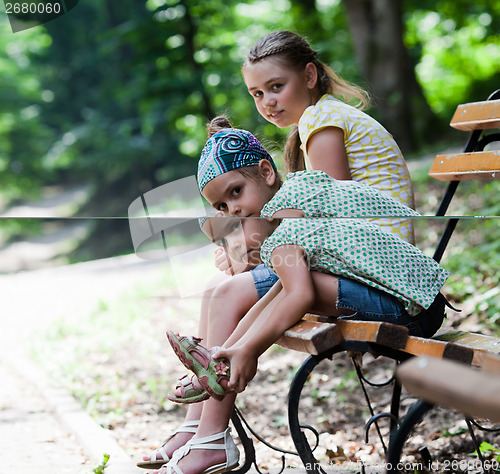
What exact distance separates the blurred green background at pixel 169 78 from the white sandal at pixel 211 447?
8.03ft

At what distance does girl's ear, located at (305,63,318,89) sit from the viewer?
2426mm

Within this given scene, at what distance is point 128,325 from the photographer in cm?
545

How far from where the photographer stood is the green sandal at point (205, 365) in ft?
5.84

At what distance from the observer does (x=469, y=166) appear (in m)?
2.48

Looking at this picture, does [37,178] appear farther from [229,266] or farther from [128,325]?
[229,266]

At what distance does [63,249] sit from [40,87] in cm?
667

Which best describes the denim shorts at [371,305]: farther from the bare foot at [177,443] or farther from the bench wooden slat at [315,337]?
the bare foot at [177,443]

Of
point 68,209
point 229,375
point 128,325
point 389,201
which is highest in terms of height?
point 389,201

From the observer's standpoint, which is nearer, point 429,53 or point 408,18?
point 408,18

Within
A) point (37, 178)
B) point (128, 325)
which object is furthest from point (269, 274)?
point (37, 178)

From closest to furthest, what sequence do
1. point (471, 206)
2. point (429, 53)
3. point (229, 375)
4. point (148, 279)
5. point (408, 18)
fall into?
point (229, 375) → point (471, 206) → point (148, 279) → point (408, 18) → point (429, 53)

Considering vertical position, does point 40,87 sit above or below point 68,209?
above

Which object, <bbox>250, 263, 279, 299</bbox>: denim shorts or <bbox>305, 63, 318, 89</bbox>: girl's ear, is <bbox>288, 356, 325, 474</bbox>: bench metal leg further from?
<bbox>305, 63, 318, 89</bbox>: girl's ear

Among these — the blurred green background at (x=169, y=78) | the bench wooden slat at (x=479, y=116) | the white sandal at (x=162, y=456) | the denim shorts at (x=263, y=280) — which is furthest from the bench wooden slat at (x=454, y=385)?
the blurred green background at (x=169, y=78)
